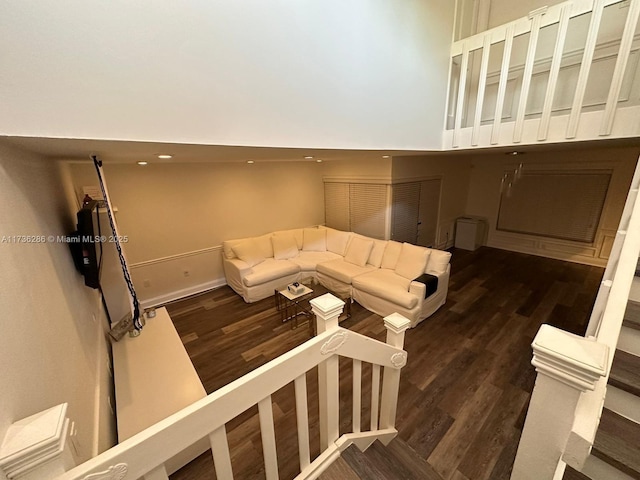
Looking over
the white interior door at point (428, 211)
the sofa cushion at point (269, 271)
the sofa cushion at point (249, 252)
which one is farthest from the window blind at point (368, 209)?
the sofa cushion at point (249, 252)

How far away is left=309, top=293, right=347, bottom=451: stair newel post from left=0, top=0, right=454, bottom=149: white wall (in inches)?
36.4

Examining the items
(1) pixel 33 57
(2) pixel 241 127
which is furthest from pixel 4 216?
(2) pixel 241 127

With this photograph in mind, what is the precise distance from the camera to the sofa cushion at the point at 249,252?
13.3 ft

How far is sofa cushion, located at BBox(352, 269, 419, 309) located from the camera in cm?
298

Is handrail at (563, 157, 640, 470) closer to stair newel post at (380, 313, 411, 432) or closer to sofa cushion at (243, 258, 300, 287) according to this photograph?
stair newel post at (380, 313, 411, 432)

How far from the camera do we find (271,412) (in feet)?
2.94

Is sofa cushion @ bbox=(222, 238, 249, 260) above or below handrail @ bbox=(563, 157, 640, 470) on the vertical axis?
below

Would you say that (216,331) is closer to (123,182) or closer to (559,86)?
(123,182)

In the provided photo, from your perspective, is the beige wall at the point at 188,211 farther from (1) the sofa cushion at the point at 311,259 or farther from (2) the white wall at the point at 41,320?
(2) the white wall at the point at 41,320

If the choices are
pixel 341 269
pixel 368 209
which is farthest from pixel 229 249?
pixel 368 209

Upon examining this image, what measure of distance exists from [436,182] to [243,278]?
415 centimetres

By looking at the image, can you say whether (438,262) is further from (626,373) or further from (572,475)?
(572,475)

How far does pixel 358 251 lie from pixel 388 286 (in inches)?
39.5

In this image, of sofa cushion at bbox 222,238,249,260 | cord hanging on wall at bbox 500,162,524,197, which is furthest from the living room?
cord hanging on wall at bbox 500,162,524,197
